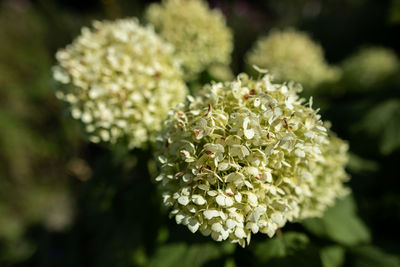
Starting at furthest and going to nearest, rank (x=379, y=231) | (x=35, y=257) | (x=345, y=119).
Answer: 1. (x=35, y=257)
2. (x=345, y=119)
3. (x=379, y=231)


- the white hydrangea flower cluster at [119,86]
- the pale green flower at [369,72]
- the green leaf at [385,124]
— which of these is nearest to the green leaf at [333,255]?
the green leaf at [385,124]

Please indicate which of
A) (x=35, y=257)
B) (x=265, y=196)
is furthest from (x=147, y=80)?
(x=35, y=257)

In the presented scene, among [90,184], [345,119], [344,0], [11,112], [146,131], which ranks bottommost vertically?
[90,184]

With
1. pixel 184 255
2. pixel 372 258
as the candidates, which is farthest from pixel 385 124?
pixel 184 255

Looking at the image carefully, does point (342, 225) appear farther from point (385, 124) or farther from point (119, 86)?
point (119, 86)

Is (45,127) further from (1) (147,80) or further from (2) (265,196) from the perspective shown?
(2) (265,196)

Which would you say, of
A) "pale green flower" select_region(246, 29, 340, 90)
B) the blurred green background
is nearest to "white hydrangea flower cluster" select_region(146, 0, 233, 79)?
the blurred green background
